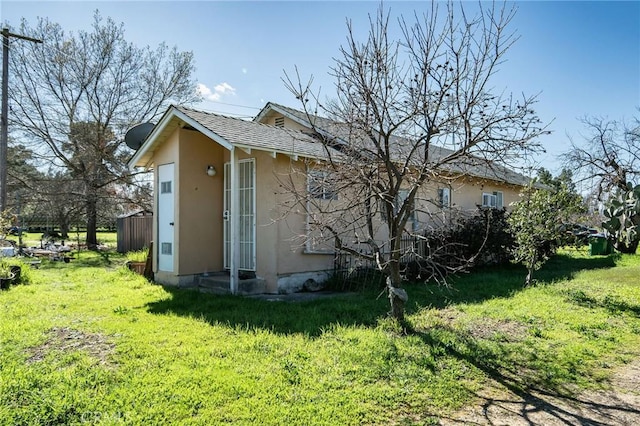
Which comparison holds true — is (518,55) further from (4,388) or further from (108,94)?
(108,94)

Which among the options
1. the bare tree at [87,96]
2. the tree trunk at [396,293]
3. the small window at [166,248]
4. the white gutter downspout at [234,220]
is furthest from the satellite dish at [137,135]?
the bare tree at [87,96]

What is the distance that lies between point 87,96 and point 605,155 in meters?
26.1

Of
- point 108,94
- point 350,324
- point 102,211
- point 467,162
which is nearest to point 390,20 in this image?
point 467,162

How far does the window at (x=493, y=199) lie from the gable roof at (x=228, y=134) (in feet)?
28.8

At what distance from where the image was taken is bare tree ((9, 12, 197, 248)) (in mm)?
19578

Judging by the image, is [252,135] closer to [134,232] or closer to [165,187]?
[165,187]

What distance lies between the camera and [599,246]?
17.9m

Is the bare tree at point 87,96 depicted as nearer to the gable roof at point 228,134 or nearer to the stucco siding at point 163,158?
the gable roof at point 228,134

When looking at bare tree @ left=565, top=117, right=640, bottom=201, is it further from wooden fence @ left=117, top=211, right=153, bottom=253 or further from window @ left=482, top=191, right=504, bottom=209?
wooden fence @ left=117, top=211, right=153, bottom=253

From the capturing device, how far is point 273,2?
9547 millimetres

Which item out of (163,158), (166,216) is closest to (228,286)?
(166,216)

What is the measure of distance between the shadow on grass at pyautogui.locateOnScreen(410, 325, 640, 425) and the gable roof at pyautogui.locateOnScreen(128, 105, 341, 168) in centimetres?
452

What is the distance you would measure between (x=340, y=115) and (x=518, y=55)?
323 centimetres

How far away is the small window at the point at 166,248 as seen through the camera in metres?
10.4
